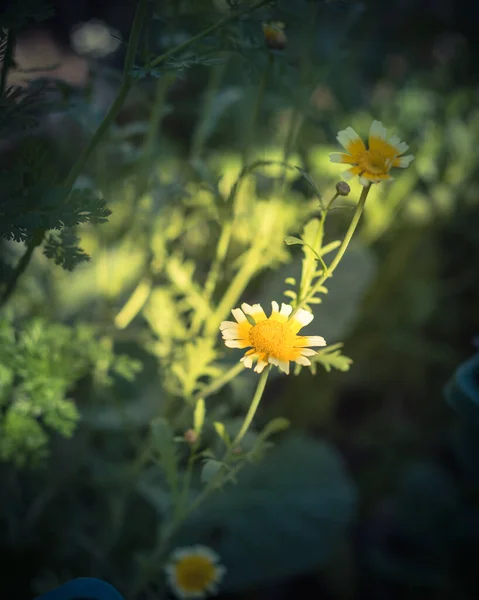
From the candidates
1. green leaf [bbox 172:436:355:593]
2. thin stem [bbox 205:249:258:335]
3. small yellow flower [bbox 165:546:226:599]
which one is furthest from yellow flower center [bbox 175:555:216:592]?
thin stem [bbox 205:249:258:335]

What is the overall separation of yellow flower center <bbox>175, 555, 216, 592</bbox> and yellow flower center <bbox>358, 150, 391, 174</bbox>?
48 centimetres

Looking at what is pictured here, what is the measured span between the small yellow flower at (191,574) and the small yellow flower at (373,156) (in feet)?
1.54

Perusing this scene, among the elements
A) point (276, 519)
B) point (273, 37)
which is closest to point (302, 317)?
point (273, 37)

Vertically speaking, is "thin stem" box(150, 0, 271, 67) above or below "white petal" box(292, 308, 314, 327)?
above

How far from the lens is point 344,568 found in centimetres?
101

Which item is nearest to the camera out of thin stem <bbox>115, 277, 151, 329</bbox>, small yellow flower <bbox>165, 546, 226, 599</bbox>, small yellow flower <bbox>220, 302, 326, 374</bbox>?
small yellow flower <bbox>220, 302, 326, 374</bbox>

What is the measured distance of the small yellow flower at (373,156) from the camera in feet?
1.23

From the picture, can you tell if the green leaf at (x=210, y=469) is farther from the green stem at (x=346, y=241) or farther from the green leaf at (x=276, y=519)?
the green leaf at (x=276, y=519)

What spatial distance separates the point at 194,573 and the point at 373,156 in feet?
1.62

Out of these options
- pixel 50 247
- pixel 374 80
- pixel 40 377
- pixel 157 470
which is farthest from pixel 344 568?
pixel 374 80

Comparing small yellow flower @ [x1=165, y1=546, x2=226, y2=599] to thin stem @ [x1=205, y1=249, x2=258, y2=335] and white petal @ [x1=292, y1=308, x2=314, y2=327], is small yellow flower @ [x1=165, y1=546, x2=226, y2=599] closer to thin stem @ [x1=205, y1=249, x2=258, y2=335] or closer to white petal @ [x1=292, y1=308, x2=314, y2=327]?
thin stem @ [x1=205, y1=249, x2=258, y2=335]

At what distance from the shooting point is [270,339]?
0.36 m

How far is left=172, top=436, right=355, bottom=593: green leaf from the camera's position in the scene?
2.81 ft

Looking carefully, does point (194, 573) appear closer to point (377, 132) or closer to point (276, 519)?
point (276, 519)
